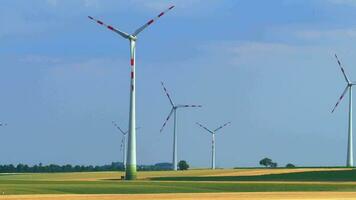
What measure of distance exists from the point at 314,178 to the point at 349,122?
4529 cm

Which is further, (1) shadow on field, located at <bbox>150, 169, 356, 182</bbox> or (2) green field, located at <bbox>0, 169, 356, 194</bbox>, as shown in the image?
(1) shadow on field, located at <bbox>150, 169, 356, 182</bbox>

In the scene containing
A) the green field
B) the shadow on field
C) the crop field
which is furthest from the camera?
the shadow on field

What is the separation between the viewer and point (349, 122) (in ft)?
474

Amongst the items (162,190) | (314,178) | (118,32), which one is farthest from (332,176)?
(162,190)

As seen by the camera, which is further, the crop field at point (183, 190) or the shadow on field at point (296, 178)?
the shadow on field at point (296, 178)

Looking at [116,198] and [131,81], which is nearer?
[116,198]

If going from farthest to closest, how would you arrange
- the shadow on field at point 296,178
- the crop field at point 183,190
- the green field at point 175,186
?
1. the shadow on field at point 296,178
2. the green field at point 175,186
3. the crop field at point 183,190

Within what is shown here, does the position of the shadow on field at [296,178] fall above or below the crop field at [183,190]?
above

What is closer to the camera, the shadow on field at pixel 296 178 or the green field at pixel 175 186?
the green field at pixel 175 186

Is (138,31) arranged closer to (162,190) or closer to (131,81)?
(131,81)

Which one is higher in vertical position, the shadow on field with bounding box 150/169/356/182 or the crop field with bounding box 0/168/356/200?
the shadow on field with bounding box 150/169/356/182

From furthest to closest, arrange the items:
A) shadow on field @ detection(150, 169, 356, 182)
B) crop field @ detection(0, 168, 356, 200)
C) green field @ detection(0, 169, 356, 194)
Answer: shadow on field @ detection(150, 169, 356, 182), green field @ detection(0, 169, 356, 194), crop field @ detection(0, 168, 356, 200)

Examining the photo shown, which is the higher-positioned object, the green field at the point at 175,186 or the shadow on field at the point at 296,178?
the shadow on field at the point at 296,178

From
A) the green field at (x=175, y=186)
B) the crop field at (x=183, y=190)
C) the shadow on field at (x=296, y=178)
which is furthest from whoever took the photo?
the shadow on field at (x=296, y=178)
